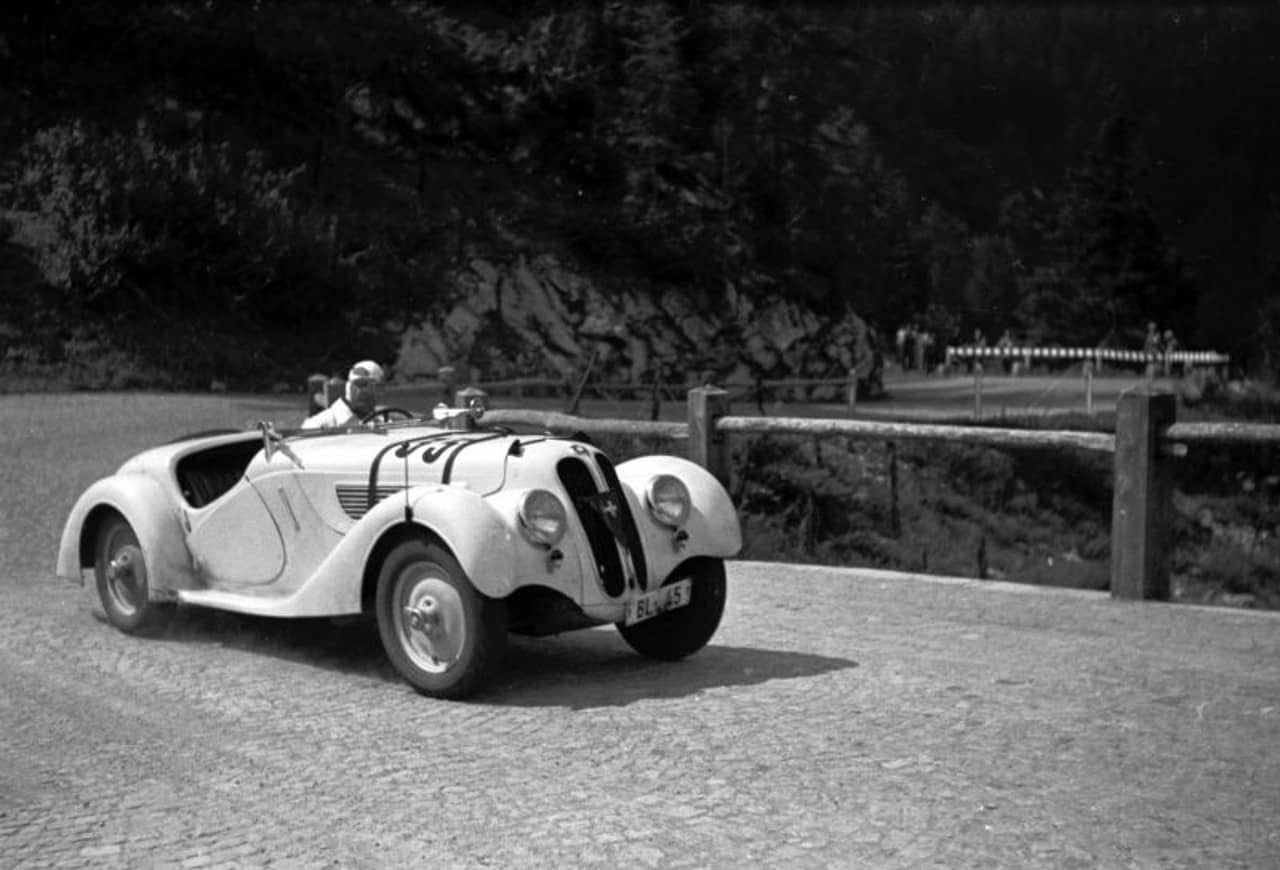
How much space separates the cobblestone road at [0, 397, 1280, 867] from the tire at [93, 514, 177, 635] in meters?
0.15

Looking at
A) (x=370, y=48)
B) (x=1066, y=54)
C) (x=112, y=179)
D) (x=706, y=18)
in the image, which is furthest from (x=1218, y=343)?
(x=112, y=179)

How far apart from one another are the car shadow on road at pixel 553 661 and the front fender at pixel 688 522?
54 centimetres

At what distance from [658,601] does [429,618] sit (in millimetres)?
1118

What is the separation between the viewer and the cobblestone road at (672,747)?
17.6 feet

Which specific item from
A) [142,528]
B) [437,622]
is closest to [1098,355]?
[142,528]

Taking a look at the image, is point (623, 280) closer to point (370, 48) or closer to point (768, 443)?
point (370, 48)

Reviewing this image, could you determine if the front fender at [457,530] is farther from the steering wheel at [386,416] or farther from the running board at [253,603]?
the steering wheel at [386,416]

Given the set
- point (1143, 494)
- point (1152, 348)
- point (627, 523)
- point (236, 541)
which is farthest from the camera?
point (1152, 348)

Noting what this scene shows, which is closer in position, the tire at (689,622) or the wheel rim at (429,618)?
the wheel rim at (429,618)

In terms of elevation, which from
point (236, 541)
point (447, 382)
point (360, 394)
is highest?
point (360, 394)

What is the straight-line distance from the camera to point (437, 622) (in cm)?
761

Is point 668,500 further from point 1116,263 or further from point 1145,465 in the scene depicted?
point 1116,263

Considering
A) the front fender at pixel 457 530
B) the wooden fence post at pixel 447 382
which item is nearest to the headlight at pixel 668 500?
the front fender at pixel 457 530

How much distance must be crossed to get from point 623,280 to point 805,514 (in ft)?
50.9
